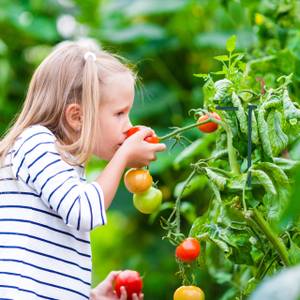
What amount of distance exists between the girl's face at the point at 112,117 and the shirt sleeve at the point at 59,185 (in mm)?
122

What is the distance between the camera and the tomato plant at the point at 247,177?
1706mm

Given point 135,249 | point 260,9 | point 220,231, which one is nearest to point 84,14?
point 135,249

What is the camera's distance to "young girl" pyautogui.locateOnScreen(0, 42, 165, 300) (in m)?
1.85

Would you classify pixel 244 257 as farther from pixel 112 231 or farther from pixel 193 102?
pixel 112 231

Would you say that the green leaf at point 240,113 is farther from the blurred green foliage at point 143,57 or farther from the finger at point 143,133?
the blurred green foliage at point 143,57

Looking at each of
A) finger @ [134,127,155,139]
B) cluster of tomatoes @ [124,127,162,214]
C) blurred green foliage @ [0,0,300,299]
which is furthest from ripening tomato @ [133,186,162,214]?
blurred green foliage @ [0,0,300,299]

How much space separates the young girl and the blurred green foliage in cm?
190

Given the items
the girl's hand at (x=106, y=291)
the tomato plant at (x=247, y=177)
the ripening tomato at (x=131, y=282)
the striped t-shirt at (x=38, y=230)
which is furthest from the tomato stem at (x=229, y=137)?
the girl's hand at (x=106, y=291)

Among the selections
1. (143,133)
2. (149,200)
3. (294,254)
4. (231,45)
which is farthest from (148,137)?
(294,254)

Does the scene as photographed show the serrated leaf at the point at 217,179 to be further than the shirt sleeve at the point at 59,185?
No

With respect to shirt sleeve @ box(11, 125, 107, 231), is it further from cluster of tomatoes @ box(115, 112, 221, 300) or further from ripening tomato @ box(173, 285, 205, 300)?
ripening tomato @ box(173, 285, 205, 300)

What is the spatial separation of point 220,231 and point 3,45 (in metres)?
3.21

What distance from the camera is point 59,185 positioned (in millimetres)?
1824

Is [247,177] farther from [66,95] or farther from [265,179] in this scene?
[66,95]
